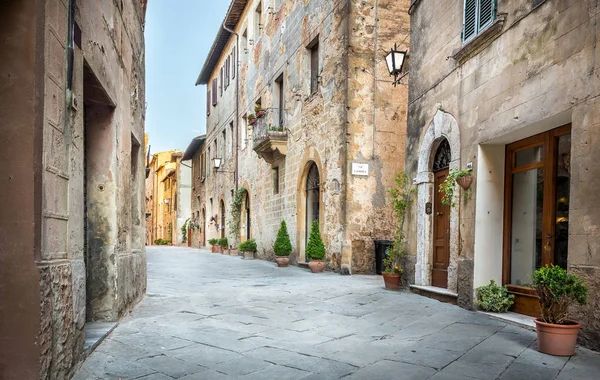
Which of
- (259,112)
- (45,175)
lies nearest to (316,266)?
(259,112)

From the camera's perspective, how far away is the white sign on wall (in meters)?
11.3

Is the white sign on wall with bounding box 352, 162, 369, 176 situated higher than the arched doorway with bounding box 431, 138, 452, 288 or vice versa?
the white sign on wall with bounding box 352, 162, 369, 176

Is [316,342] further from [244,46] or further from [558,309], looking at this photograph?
[244,46]

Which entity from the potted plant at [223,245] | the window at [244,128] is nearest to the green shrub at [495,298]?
the window at [244,128]

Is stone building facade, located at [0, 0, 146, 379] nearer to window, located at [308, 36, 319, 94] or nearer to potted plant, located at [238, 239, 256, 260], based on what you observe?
window, located at [308, 36, 319, 94]

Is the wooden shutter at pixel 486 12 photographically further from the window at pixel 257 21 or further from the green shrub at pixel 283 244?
the window at pixel 257 21

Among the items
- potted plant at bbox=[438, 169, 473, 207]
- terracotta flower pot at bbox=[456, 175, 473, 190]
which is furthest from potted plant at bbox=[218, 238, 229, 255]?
terracotta flower pot at bbox=[456, 175, 473, 190]

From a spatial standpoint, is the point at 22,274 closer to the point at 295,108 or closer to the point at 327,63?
the point at 327,63

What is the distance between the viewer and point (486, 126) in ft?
20.8

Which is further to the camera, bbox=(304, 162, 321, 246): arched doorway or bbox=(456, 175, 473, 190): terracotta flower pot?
bbox=(304, 162, 321, 246): arched doorway

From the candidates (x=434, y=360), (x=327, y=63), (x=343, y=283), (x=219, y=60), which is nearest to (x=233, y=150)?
(x=219, y=60)

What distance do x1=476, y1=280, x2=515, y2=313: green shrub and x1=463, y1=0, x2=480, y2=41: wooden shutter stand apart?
3.17m

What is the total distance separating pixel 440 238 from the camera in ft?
26.2

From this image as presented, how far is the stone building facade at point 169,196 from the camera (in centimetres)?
3697
